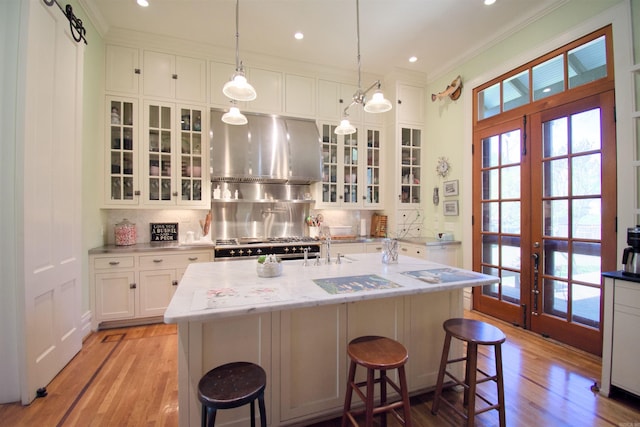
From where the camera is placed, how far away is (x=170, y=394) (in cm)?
197

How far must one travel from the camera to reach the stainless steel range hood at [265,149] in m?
3.46

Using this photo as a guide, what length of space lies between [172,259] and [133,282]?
17.7 inches

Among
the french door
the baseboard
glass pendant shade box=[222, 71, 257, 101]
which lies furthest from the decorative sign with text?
the french door

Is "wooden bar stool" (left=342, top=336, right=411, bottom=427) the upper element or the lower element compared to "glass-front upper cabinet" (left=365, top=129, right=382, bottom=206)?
lower

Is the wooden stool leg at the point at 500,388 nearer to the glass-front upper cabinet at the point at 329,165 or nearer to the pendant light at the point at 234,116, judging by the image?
the pendant light at the point at 234,116

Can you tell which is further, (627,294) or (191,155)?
(191,155)

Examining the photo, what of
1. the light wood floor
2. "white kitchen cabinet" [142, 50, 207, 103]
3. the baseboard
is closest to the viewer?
the light wood floor

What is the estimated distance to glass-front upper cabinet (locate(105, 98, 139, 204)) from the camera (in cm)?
327

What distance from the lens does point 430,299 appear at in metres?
1.95

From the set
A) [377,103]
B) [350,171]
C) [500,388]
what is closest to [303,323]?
[500,388]

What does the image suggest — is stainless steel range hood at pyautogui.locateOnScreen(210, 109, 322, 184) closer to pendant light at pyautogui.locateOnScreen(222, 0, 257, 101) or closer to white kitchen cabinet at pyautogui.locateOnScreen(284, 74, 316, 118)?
white kitchen cabinet at pyautogui.locateOnScreen(284, 74, 316, 118)

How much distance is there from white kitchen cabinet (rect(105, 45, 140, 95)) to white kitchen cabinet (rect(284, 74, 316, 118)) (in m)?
1.83

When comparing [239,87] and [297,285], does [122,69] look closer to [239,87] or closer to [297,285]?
[239,87]

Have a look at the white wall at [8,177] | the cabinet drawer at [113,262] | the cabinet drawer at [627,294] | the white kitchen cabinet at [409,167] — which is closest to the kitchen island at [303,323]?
the cabinet drawer at [627,294]
